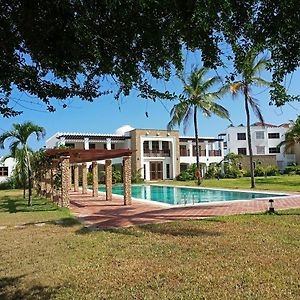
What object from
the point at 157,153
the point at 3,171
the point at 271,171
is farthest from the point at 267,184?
the point at 3,171

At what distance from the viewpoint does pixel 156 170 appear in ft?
161

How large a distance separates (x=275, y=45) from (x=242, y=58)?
1.18 ft

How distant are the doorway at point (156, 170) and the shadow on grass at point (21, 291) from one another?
4261 centimetres

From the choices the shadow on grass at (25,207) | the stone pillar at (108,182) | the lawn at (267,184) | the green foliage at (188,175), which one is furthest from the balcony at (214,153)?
the shadow on grass at (25,207)

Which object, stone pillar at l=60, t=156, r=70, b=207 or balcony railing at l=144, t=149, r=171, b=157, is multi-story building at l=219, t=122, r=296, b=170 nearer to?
balcony railing at l=144, t=149, r=171, b=157

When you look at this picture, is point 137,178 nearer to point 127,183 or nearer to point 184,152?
point 184,152

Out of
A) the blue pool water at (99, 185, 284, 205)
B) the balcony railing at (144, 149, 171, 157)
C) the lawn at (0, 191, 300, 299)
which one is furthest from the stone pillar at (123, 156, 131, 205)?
the balcony railing at (144, 149, 171, 157)

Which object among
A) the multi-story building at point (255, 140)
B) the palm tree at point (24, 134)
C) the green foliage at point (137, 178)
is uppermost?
the multi-story building at point (255, 140)

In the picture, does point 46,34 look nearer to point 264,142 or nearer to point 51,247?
point 51,247

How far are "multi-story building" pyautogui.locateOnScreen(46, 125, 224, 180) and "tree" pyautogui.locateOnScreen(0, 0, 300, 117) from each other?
137ft

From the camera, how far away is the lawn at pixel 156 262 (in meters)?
5.53

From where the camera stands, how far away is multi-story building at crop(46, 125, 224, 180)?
4634 cm

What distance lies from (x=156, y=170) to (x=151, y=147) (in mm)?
3096

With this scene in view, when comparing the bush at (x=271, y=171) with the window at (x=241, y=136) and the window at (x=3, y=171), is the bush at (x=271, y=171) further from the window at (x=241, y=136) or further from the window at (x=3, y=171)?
the window at (x=3, y=171)
